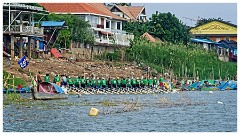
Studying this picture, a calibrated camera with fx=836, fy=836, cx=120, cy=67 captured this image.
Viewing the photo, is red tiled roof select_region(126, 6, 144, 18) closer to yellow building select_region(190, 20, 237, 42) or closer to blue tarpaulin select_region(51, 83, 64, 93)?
yellow building select_region(190, 20, 237, 42)

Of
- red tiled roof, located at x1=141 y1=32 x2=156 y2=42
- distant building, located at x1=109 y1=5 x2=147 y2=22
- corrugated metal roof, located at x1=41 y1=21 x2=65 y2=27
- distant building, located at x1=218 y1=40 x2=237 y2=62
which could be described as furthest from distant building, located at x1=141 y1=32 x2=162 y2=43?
corrugated metal roof, located at x1=41 y1=21 x2=65 y2=27

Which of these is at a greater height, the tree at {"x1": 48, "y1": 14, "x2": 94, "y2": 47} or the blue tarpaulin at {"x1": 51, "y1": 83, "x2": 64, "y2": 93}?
the tree at {"x1": 48, "y1": 14, "x2": 94, "y2": 47}

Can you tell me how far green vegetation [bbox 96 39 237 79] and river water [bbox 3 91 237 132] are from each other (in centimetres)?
2289

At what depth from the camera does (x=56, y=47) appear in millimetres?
55562

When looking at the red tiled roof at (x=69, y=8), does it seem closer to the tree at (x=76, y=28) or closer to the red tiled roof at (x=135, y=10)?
the tree at (x=76, y=28)

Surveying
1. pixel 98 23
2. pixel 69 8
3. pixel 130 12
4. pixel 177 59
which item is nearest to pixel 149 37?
pixel 98 23

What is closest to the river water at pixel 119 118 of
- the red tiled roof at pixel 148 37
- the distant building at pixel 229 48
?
the red tiled roof at pixel 148 37

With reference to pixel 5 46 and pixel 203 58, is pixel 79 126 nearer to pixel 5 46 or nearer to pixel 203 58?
pixel 5 46

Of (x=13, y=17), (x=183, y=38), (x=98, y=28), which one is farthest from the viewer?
(x=183, y=38)

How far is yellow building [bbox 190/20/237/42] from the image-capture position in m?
82.1

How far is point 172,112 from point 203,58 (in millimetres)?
34245

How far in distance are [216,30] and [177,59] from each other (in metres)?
21.6

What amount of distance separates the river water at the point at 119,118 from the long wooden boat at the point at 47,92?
22.7 inches

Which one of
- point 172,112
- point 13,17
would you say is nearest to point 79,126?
point 172,112
